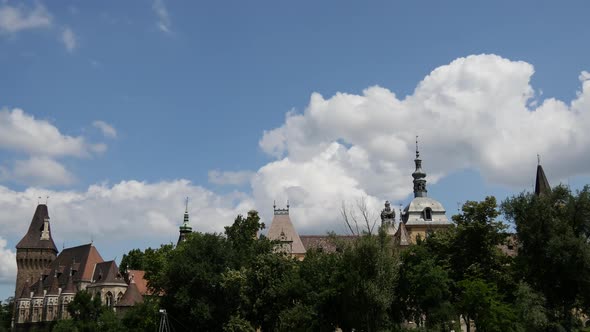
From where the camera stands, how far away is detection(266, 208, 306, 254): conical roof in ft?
260

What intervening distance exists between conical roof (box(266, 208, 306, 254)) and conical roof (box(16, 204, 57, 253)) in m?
61.4

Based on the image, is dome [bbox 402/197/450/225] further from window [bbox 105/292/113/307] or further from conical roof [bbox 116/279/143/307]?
window [bbox 105/292/113/307]

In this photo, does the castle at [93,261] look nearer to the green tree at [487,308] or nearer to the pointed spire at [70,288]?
the pointed spire at [70,288]

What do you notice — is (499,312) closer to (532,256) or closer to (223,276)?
(532,256)

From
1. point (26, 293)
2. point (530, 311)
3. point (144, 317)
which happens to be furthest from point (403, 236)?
point (26, 293)

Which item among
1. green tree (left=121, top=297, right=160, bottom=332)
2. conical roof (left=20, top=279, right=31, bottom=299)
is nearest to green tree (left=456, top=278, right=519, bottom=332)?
green tree (left=121, top=297, right=160, bottom=332)

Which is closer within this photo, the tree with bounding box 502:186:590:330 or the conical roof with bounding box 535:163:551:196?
the tree with bounding box 502:186:590:330

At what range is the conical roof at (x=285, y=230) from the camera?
79.3 metres

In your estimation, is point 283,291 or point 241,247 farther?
point 241,247

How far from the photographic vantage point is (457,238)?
52.9 meters

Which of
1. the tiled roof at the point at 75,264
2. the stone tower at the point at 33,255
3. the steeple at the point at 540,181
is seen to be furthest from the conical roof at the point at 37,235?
the steeple at the point at 540,181

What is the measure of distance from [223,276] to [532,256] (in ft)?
82.7

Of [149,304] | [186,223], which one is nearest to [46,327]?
[186,223]

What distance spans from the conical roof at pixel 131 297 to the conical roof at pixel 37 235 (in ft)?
125
